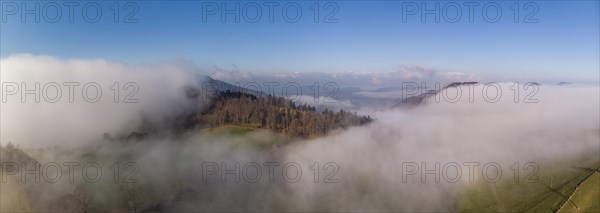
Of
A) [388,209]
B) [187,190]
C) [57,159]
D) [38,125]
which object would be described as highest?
[38,125]

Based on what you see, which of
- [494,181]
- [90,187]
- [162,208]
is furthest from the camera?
[494,181]

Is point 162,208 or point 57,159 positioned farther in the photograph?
point 57,159

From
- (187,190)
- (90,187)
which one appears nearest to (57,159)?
(90,187)

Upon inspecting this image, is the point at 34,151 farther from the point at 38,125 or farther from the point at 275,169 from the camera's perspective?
the point at 275,169

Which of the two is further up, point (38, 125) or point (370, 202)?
point (38, 125)

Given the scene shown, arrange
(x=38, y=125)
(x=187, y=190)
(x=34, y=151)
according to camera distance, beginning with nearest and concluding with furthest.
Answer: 1. (x=187, y=190)
2. (x=34, y=151)
3. (x=38, y=125)

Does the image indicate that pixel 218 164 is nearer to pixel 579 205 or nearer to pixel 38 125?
pixel 38 125

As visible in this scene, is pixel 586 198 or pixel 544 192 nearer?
pixel 586 198

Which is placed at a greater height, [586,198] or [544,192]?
[586,198]

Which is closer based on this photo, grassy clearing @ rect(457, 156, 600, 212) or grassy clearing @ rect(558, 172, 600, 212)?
grassy clearing @ rect(558, 172, 600, 212)

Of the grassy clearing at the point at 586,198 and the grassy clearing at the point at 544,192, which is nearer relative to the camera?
the grassy clearing at the point at 586,198
